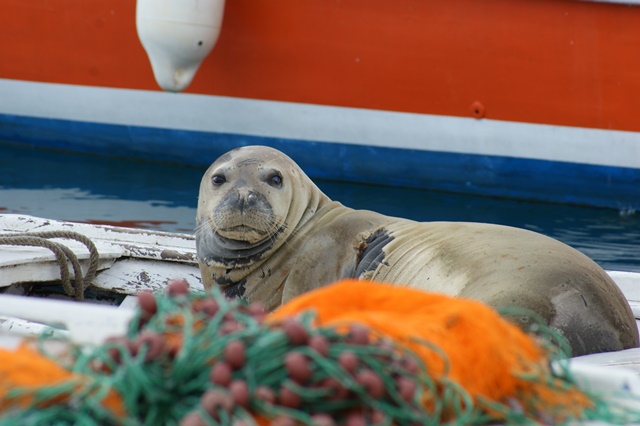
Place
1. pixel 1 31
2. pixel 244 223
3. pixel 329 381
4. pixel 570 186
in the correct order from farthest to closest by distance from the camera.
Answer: pixel 1 31, pixel 570 186, pixel 244 223, pixel 329 381

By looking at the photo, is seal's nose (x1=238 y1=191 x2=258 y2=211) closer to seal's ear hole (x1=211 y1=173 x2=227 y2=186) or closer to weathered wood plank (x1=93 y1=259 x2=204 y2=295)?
seal's ear hole (x1=211 y1=173 x2=227 y2=186)

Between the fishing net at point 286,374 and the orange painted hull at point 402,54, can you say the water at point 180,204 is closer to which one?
the orange painted hull at point 402,54

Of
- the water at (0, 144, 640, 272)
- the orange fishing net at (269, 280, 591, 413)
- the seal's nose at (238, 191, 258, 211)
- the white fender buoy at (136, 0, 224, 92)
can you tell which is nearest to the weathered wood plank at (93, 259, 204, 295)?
the seal's nose at (238, 191, 258, 211)

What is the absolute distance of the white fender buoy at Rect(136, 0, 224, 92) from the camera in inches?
292

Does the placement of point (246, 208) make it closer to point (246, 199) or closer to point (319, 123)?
point (246, 199)

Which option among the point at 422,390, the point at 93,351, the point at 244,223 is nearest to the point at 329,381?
the point at 422,390

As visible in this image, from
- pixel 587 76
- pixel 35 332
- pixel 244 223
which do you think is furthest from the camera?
pixel 587 76

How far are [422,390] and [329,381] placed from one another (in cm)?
17

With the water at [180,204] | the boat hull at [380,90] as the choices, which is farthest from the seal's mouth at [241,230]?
the boat hull at [380,90]

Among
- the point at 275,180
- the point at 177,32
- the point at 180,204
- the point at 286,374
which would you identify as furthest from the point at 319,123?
the point at 286,374

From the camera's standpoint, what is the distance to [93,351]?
1656mm

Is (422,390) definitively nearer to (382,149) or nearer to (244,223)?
(244,223)

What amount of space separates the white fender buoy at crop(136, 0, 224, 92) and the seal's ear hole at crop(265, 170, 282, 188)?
350 cm

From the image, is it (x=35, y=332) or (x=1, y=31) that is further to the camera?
(x=1, y=31)
